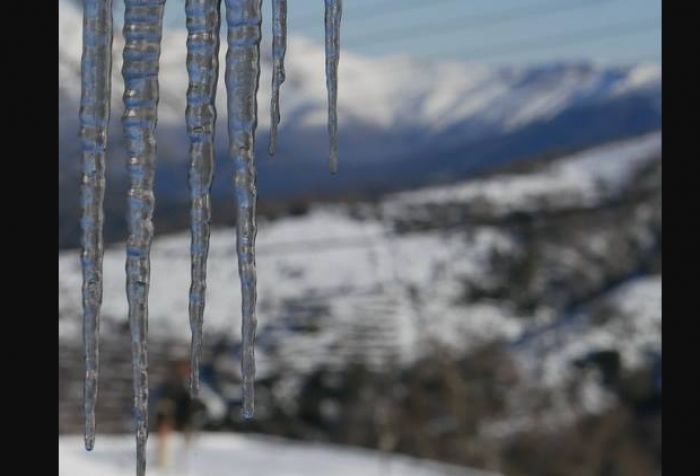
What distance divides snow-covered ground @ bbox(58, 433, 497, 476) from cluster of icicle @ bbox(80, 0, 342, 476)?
9.73 feet

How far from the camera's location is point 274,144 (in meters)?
0.56

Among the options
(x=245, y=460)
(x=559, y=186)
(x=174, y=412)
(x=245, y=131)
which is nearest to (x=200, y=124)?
(x=245, y=131)

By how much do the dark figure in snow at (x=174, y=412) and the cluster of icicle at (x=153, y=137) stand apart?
10.1 ft

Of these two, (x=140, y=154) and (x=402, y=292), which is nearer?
(x=140, y=154)

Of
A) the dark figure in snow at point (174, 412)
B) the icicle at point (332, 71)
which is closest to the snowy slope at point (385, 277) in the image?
the dark figure in snow at point (174, 412)

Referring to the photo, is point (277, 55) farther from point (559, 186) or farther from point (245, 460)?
point (559, 186)

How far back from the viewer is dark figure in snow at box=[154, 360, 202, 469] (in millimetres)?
3605

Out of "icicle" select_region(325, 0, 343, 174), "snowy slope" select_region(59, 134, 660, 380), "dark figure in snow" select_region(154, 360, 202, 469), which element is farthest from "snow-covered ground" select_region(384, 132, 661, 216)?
"icicle" select_region(325, 0, 343, 174)

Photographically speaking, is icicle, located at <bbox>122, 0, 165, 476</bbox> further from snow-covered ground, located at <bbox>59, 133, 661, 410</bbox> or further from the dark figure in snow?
snow-covered ground, located at <bbox>59, 133, 661, 410</bbox>

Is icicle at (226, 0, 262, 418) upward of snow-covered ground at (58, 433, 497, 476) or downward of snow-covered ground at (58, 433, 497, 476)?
upward

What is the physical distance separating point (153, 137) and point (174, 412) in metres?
3.23

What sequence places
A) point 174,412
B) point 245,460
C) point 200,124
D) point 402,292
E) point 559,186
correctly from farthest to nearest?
point 559,186 < point 402,292 < point 245,460 < point 174,412 < point 200,124

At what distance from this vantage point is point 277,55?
0.56 m

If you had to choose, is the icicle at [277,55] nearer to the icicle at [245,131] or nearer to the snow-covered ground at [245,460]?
the icicle at [245,131]
